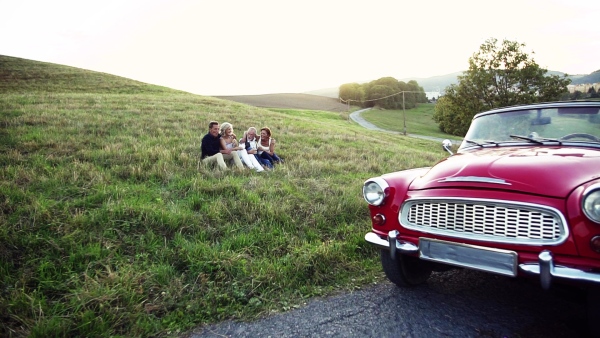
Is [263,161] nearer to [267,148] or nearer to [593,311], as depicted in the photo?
[267,148]

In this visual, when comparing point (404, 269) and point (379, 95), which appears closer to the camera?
point (404, 269)

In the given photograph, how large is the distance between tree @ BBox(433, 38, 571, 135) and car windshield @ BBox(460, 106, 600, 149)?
27.1 m

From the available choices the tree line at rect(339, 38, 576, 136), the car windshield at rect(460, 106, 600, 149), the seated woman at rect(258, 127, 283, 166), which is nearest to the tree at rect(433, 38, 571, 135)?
the tree line at rect(339, 38, 576, 136)

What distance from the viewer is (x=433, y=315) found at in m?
2.65

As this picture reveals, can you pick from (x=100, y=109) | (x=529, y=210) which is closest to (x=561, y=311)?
(x=529, y=210)

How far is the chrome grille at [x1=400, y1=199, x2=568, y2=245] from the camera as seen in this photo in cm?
218

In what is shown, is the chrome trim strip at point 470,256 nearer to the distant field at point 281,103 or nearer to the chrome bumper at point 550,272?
the chrome bumper at point 550,272

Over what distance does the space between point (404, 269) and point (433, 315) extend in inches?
18.3

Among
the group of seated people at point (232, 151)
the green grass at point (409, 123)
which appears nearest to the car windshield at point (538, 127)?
the group of seated people at point (232, 151)

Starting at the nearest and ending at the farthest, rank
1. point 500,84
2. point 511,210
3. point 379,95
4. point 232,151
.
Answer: point 511,210, point 232,151, point 500,84, point 379,95

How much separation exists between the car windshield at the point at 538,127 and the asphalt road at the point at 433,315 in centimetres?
138

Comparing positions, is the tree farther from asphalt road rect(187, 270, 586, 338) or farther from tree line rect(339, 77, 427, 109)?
tree line rect(339, 77, 427, 109)

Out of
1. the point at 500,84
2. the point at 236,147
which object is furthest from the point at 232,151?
the point at 500,84

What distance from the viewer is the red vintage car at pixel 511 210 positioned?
210cm
